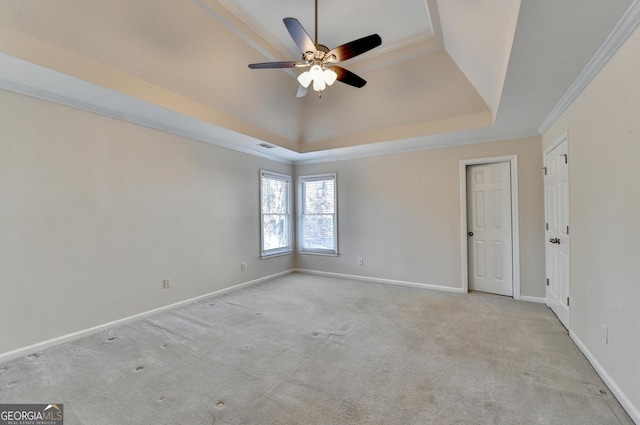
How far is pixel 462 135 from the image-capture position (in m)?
3.87

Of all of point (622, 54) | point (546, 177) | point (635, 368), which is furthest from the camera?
point (546, 177)

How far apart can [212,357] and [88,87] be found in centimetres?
278

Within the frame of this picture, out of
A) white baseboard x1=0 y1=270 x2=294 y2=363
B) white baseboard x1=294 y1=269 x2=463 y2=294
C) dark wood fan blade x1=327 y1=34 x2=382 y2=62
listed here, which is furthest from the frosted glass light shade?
white baseboard x1=294 y1=269 x2=463 y2=294

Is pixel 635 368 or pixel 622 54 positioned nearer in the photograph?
pixel 635 368

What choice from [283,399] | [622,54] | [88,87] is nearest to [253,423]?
[283,399]

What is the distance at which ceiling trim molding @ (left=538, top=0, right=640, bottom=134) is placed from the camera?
152 centimetres

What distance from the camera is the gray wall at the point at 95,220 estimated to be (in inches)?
94.0

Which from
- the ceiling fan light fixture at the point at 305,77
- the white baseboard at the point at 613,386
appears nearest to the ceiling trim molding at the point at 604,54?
the ceiling fan light fixture at the point at 305,77

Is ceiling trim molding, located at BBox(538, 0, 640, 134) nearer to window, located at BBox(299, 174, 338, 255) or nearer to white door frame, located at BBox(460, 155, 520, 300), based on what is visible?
white door frame, located at BBox(460, 155, 520, 300)

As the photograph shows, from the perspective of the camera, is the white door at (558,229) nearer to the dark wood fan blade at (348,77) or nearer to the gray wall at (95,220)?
the dark wood fan blade at (348,77)

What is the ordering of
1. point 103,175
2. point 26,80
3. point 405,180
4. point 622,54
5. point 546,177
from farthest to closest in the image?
point 405,180 → point 546,177 → point 103,175 → point 26,80 → point 622,54

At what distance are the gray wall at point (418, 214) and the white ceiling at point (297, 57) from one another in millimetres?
309

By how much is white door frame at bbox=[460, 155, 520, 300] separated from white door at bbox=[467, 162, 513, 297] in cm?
6

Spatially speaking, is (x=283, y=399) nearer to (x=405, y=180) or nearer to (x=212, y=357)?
(x=212, y=357)
